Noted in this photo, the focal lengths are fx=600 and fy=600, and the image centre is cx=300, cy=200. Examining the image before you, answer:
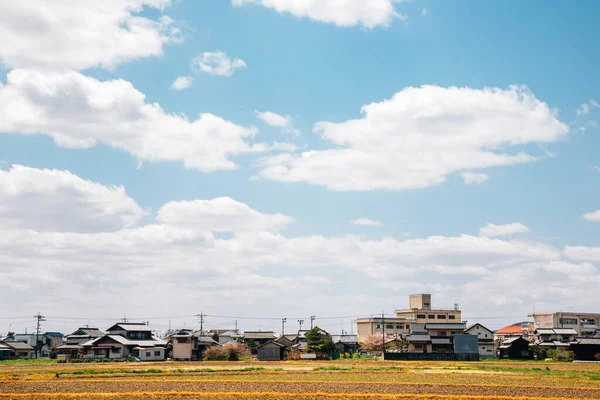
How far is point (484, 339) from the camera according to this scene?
10475 centimetres

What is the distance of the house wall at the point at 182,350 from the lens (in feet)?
303

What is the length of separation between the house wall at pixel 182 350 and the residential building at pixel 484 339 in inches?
1865

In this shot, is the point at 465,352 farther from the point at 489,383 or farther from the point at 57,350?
the point at 57,350

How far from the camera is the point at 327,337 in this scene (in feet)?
318

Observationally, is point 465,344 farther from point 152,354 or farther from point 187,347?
point 152,354

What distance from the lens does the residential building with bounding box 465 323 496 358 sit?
101312mm

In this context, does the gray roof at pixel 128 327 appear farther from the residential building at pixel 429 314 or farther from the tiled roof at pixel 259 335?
the residential building at pixel 429 314

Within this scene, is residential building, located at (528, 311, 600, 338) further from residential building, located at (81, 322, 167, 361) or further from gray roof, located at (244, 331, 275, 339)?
residential building, located at (81, 322, 167, 361)

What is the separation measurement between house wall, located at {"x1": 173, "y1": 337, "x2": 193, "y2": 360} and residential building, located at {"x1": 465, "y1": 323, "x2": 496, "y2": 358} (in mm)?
47381

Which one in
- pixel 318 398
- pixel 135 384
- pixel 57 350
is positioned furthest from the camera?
pixel 57 350

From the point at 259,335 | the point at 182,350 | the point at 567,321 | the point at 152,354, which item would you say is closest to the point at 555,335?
the point at 567,321

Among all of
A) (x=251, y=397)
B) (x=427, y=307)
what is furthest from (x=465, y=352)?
(x=251, y=397)

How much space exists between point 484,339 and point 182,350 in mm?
51764

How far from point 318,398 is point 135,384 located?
50.7 feet
